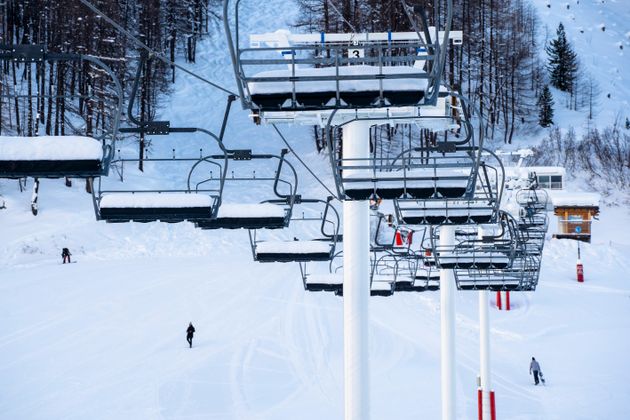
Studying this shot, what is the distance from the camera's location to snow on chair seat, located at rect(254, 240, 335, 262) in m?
10.0

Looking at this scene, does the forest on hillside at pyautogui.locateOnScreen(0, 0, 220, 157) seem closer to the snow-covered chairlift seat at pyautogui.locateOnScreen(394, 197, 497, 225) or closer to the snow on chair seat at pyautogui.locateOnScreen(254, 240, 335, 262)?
the snow on chair seat at pyautogui.locateOnScreen(254, 240, 335, 262)

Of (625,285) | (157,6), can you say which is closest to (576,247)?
(625,285)

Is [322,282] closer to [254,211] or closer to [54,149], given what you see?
[254,211]

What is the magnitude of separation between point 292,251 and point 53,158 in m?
5.86

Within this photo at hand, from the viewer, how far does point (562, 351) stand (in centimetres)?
2348

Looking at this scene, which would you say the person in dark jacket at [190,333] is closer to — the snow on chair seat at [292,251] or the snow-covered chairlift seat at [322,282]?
the snow-covered chairlift seat at [322,282]

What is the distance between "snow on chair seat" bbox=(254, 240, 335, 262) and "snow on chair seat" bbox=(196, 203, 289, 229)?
8.08 ft

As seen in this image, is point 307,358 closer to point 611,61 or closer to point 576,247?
point 576,247

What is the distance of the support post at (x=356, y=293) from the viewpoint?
7.89m

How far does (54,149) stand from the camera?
4398mm

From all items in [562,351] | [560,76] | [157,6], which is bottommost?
[562,351]

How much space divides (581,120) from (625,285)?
2367 centimetres

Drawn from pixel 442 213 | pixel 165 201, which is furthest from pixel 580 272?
pixel 165 201

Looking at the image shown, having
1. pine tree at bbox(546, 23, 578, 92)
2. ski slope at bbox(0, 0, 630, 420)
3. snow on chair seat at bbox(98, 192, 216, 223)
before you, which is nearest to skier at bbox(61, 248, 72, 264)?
ski slope at bbox(0, 0, 630, 420)
